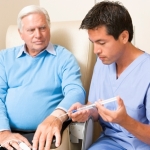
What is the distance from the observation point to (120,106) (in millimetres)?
878

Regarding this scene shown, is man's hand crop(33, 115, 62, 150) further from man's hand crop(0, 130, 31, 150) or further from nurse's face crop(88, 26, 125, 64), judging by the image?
nurse's face crop(88, 26, 125, 64)

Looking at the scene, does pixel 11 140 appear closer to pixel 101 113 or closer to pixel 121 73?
pixel 101 113

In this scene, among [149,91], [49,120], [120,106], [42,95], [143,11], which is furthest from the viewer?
[143,11]

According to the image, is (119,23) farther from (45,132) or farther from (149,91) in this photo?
(45,132)

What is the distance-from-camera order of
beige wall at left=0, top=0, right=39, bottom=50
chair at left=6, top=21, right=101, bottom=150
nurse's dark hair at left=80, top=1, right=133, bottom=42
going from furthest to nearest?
1. beige wall at left=0, top=0, right=39, bottom=50
2. chair at left=6, top=21, right=101, bottom=150
3. nurse's dark hair at left=80, top=1, right=133, bottom=42

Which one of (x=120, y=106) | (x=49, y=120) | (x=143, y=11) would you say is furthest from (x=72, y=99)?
(x=143, y=11)

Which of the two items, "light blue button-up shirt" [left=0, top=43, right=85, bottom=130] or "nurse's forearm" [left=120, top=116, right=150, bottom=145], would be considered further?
"light blue button-up shirt" [left=0, top=43, right=85, bottom=130]

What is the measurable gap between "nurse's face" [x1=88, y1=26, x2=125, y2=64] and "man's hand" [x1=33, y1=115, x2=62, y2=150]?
364 millimetres

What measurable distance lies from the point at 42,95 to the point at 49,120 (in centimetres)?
26

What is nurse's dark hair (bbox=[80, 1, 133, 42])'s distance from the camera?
1.03 m

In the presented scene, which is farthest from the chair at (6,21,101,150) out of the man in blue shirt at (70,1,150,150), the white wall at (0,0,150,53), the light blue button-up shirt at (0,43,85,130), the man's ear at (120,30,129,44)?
the man's ear at (120,30,129,44)

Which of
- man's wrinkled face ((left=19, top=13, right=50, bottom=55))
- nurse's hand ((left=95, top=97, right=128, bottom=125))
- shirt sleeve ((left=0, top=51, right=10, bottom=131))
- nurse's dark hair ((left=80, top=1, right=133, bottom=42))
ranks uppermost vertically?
nurse's dark hair ((left=80, top=1, right=133, bottom=42))

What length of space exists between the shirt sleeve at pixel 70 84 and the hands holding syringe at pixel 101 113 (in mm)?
128

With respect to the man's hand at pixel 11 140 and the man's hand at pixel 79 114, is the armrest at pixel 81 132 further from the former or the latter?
the man's hand at pixel 11 140
